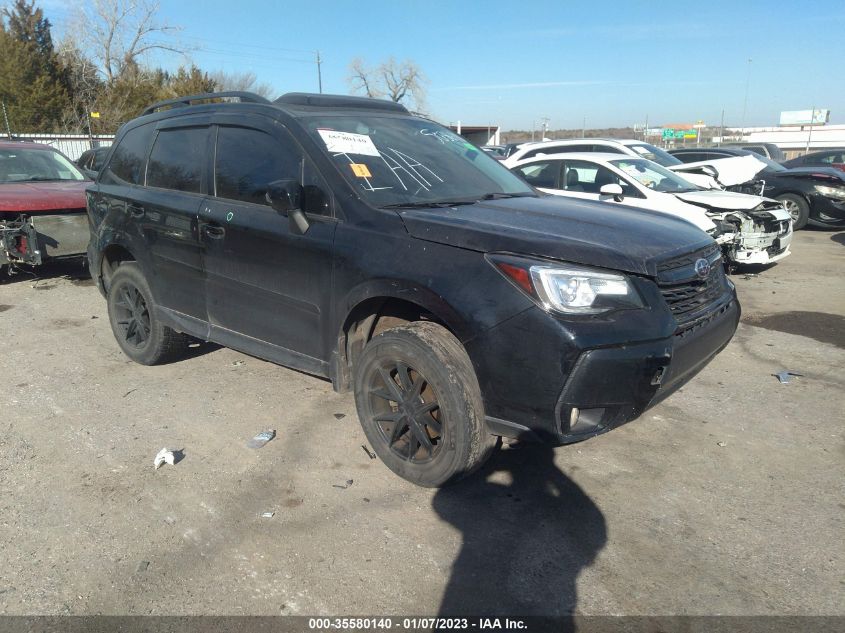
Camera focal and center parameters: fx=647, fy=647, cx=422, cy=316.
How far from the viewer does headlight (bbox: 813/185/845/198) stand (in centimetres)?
1222

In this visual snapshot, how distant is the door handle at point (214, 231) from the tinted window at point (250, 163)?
0.20 metres

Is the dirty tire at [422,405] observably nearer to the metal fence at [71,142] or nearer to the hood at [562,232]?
the hood at [562,232]

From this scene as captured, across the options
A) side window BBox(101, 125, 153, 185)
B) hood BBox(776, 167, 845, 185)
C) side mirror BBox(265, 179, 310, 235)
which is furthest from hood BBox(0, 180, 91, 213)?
hood BBox(776, 167, 845, 185)

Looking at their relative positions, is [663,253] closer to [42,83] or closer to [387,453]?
[387,453]

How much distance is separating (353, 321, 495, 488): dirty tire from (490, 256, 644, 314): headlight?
48cm

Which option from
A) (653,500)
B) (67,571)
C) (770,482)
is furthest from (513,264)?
(67,571)

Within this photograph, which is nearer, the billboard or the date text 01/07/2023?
the date text 01/07/2023

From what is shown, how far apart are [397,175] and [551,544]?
83.8 inches

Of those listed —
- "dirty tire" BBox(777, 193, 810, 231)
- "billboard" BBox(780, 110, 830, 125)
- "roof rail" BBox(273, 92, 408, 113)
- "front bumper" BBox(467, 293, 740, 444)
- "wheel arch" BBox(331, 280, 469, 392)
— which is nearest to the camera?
"front bumper" BBox(467, 293, 740, 444)

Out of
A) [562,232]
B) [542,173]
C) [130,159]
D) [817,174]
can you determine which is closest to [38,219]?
[130,159]

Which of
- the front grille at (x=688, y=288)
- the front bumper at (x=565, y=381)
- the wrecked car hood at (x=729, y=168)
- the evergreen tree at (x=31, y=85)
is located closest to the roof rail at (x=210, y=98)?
the front bumper at (x=565, y=381)

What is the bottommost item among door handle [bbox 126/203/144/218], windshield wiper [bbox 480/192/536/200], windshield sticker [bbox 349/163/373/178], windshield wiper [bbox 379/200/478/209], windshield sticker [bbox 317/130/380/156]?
door handle [bbox 126/203/144/218]

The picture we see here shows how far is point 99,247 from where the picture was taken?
5.18m

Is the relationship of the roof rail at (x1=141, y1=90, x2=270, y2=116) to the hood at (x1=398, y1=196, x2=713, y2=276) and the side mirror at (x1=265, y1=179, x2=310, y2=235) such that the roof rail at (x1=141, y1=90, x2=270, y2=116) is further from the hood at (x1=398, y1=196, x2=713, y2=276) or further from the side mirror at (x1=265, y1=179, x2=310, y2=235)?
the hood at (x1=398, y1=196, x2=713, y2=276)
